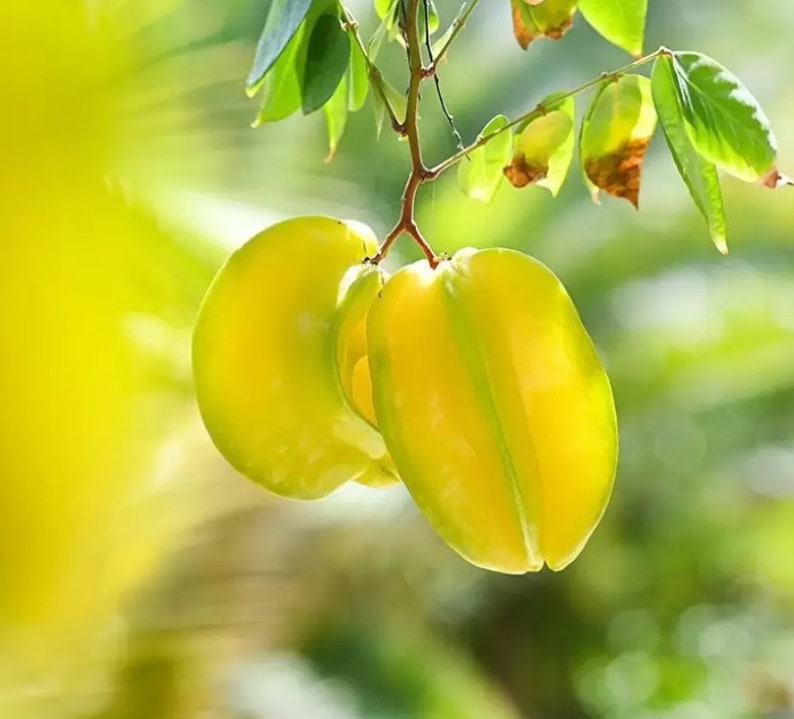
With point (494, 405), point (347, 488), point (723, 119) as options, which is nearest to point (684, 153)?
point (723, 119)

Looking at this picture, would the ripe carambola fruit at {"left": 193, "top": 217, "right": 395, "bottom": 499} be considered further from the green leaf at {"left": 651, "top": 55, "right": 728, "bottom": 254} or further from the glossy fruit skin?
the green leaf at {"left": 651, "top": 55, "right": 728, "bottom": 254}

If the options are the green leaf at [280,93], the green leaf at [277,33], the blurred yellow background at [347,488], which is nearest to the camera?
the green leaf at [277,33]

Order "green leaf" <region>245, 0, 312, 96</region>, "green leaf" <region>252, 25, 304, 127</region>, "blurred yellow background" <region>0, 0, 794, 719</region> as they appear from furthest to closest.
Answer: "blurred yellow background" <region>0, 0, 794, 719</region> → "green leaf" <region>252, 25, 304, 127</region> → "green leaf" <region>245, 0, 312, 96</region>

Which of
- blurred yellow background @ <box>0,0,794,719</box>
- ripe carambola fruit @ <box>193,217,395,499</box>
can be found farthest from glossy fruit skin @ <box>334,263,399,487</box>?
blurred yellow background @ <box>0,0,794,719</box>

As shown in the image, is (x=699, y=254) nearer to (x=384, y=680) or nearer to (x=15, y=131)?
(x=384, y=680)

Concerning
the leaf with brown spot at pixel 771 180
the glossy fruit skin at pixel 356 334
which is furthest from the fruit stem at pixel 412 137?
the leaf with brown spot at pixel 771 180

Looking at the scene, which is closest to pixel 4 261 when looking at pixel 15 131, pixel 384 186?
pixel 15 131

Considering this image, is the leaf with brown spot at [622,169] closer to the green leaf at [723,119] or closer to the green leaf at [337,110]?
the green leaf at [723,119]

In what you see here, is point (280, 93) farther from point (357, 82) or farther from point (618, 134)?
point (618, 134)
